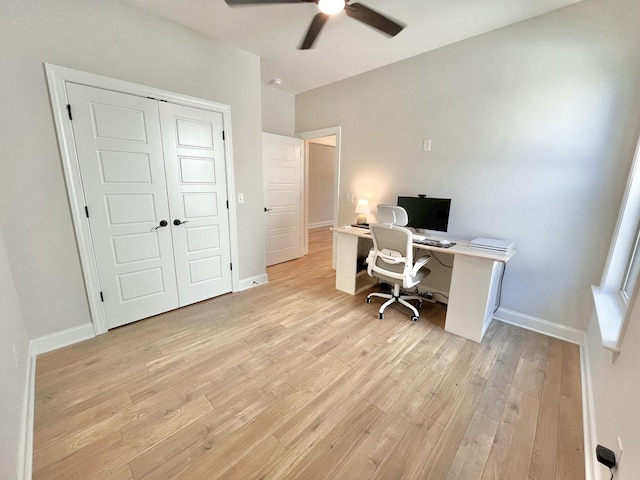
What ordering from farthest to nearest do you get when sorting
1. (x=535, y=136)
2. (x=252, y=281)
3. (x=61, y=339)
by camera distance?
(x=252, y=281)
(x=535, y=136)
(x=61, y=339)

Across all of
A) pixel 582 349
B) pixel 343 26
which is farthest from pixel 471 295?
pixel 343 26

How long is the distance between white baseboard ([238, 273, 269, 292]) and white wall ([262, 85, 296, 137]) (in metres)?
2.29

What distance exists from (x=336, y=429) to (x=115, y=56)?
3210mm

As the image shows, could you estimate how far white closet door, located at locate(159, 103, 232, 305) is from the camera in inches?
101

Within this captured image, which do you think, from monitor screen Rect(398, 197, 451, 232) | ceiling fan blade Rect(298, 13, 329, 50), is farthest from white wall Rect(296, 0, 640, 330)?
ceiling fan blade Rect(298, 13, 329, 50)

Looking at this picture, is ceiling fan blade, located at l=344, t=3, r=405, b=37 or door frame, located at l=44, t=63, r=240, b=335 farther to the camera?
door frame, located at l=44, t=63, r=240, b=335

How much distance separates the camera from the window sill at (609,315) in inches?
55.4

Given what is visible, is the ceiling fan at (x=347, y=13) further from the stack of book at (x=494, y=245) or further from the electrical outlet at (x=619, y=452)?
the electrical outlet at (x=619, y=452)

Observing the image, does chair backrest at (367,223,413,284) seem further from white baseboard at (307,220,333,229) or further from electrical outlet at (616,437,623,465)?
white baseboard at (307,220,333,229)

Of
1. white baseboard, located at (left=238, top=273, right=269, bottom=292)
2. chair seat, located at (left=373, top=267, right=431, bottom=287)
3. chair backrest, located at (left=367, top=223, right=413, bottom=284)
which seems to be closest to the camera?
chair backrest, located at (left=367, top=223, right=413, bottom=284)

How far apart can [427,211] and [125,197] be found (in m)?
2.99

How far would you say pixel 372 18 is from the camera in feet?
5.93

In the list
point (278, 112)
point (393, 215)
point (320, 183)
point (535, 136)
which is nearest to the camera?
point (535, 136)

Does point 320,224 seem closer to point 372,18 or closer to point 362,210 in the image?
point 362,210
